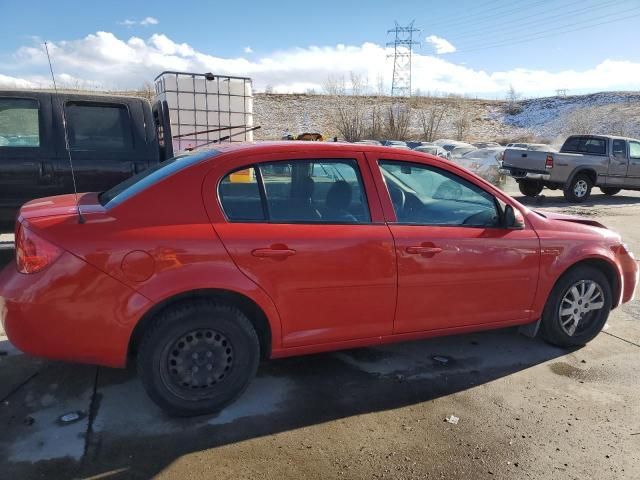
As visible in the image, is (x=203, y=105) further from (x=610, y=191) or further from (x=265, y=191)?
(x=610, y=191)

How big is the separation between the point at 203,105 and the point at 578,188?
10108mm

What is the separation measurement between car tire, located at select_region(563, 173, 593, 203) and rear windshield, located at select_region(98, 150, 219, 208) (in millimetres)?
12719

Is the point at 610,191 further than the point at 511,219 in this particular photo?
Yes

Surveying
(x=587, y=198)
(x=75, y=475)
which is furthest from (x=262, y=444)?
(x=587, y=198)

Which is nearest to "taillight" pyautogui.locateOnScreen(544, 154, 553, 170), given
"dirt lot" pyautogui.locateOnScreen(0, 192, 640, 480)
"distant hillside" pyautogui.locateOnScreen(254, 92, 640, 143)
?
"dirt lot" pyautogui.locateOnScreen(0, 192, 640, 480)

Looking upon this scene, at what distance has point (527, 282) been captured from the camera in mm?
3873

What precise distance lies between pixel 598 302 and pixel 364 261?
2.25 metres

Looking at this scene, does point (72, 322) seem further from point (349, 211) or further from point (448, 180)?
point (448, 180)

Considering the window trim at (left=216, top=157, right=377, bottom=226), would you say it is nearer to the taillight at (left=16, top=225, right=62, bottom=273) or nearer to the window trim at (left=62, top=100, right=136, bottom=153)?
the taillight at (left=16, top=225, right=62, bottom=273)

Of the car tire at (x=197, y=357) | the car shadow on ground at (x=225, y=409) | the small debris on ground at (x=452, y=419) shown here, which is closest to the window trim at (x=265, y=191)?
the car tire at (x=197, y=357)

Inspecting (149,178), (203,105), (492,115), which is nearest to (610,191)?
(203,105)

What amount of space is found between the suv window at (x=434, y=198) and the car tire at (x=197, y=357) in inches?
51.2

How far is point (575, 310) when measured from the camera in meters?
4.18

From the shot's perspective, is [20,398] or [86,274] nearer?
[86,274]
